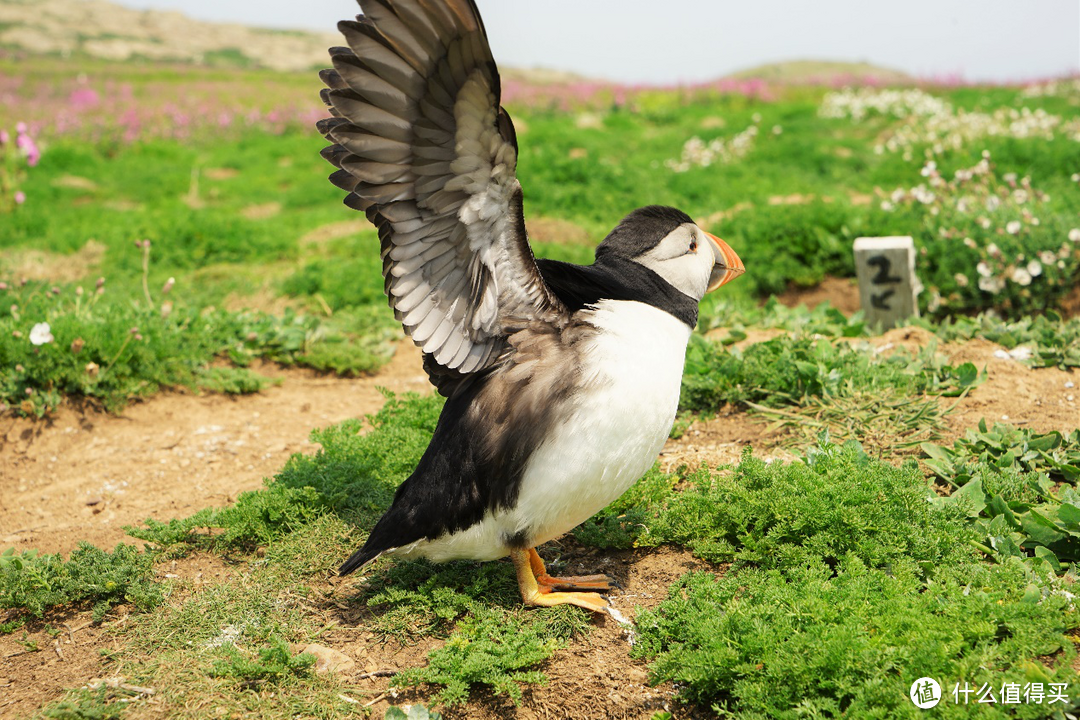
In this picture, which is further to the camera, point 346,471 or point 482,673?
point 346,471

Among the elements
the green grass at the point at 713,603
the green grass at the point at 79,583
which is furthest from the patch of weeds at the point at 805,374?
the green grass at the point at 79,583

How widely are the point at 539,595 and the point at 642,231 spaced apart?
150 cm

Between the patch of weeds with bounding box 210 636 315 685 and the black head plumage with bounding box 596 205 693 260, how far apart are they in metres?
1.90

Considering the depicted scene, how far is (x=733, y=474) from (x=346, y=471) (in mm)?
1939

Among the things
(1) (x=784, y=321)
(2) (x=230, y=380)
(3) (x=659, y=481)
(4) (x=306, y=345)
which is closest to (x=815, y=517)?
(3) (x=659, y=481)

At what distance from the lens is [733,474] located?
3.78m

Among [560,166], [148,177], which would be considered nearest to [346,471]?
[560,166]

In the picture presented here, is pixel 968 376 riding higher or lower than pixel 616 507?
higher

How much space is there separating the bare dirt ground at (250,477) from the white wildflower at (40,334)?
58cm

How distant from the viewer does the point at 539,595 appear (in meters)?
3.19

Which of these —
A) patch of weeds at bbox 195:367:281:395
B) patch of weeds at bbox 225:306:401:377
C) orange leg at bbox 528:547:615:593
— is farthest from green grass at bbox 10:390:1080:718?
patch of weeds at bbox 225:306:401:377

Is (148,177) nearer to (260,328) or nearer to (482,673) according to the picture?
(260,328)

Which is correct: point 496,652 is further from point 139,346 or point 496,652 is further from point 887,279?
point 887,279

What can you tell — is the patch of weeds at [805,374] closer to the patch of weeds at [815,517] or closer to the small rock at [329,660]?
the patch of weeds at [815,517]
